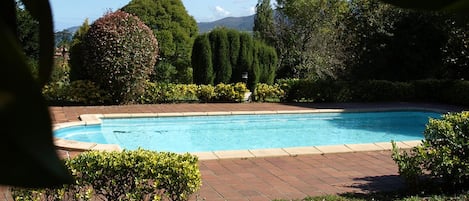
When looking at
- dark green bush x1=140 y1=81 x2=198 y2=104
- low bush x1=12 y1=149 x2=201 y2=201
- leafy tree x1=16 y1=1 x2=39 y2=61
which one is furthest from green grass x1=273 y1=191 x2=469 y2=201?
dark green bush x1=140 y1=81 x2=198 y2=104

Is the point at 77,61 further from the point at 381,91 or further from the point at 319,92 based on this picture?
the point at 381,91

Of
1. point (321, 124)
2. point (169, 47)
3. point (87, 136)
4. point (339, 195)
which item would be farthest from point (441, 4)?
point (169, 47)

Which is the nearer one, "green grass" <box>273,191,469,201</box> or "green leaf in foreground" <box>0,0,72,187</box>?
"green leaf in foreground" <box>0,0,72,187</box>

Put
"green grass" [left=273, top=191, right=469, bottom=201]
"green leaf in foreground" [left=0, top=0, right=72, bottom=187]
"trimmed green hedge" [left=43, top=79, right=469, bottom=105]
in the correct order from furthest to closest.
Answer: "trimmed green hedge" [left=43, top=79, right=469, bottom=105] < "green grass" [left=273, top=191, right=469, bottom=201] < "green leaf in foreground" [left=0, top=0, right=72, bottom=187]

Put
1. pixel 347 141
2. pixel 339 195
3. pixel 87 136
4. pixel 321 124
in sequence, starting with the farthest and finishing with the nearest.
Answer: pixel 321 124
pixel 347 141
pixel 87 136
pixel 339 195

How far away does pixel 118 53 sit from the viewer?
1103cm

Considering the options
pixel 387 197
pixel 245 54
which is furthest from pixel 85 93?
pixel 387 197

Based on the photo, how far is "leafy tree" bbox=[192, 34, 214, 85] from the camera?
13.8 metres

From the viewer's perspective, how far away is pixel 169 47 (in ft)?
61.0

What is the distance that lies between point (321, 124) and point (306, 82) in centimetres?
258

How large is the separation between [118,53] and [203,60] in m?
3.23

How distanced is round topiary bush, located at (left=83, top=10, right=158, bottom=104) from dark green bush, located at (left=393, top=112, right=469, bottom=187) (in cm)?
749

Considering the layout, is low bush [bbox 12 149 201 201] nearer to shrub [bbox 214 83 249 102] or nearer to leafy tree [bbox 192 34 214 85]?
shrub [bbox 214 83 249 102]

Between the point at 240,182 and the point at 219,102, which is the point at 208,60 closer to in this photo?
the point at 219,102
